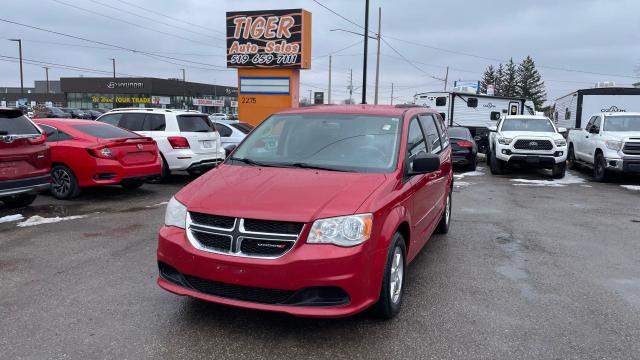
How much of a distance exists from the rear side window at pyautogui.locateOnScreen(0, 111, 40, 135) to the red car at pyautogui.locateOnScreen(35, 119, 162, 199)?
112cm

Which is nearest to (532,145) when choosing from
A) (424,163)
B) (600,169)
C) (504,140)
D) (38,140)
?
(504,140)

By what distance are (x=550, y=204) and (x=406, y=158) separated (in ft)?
21.2

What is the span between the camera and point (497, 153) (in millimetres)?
14094

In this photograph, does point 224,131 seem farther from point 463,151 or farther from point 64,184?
point 463,151

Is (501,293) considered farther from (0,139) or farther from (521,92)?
(521,92)

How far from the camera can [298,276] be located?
3348 millimetres

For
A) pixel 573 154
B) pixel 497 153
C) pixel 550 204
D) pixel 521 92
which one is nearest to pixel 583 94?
pixel 573 154

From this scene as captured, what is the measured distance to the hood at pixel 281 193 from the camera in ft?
11.4

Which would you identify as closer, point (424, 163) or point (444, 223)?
point (424, 163)

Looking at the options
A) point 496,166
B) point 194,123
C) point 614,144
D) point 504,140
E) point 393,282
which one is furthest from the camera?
point 496,166

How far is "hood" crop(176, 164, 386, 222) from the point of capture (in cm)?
349

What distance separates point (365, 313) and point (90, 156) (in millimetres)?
6593

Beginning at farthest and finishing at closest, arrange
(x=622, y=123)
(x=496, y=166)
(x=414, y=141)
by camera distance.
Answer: (x=496, y=166)
(x=622, y=123)
(x=414, y=141)

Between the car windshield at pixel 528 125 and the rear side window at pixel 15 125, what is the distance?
1215 centimetres
